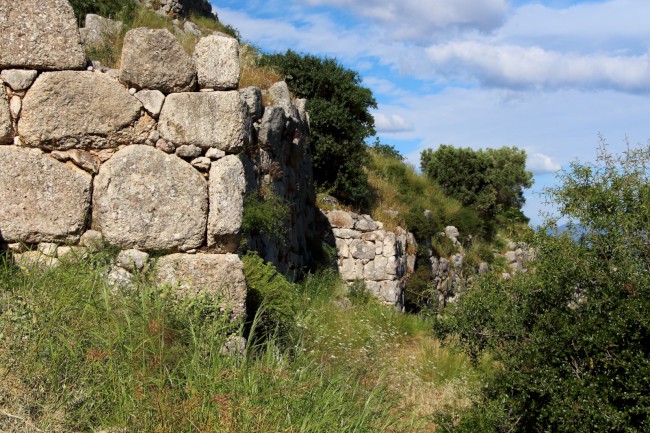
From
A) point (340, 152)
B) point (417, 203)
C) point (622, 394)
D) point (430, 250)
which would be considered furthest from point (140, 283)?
point (417, 203)

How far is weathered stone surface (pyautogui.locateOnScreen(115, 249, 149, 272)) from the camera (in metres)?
5.32

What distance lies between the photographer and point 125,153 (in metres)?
5.41

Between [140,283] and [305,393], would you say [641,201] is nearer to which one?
[305,393]

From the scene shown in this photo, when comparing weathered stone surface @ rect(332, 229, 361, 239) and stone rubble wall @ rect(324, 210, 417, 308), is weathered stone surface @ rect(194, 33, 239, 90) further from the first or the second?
weathered stone surface @ rect(332, 229, 361, 239)

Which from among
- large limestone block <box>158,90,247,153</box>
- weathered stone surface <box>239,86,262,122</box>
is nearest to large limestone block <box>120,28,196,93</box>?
large limestone block <box>158,90,247,153</box>

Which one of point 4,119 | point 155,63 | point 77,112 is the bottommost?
point 4,119

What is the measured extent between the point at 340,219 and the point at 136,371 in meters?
11.1

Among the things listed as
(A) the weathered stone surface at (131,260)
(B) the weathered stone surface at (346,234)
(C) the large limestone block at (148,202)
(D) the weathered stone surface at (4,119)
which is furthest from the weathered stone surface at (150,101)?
(B) the weathered stone surface at (346,234)

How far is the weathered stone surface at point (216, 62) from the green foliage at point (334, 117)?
9169 mm

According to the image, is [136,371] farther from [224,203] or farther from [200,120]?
[200,120]

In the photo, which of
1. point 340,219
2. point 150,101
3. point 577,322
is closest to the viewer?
point 577,322

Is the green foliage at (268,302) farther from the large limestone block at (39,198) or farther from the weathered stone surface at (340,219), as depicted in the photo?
the weathered stone surface at (340,219)

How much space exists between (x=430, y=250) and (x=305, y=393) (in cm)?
1346

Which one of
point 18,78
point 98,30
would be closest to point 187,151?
point 18,78
